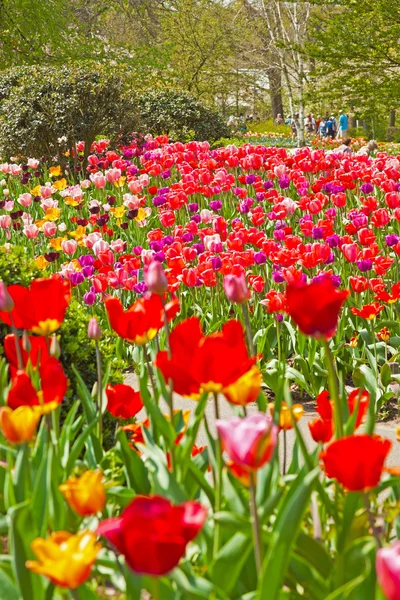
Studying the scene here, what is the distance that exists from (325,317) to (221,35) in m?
31.8

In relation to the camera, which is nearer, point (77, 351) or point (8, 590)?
point (8, 590)

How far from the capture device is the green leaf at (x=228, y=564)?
144 centimetres

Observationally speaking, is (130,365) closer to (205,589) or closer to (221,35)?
(205,589)

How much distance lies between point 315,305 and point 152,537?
59cm

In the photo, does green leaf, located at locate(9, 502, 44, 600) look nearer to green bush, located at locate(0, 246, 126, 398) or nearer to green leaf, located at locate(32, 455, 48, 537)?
green leaf, located at locate(32, 455, 48, 537)

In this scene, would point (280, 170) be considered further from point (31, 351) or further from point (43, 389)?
point (43, 389)

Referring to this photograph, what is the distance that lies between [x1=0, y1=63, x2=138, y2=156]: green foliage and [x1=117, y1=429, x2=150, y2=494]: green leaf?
10.8 metres

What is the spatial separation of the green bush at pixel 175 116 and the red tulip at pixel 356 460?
50.2 ft

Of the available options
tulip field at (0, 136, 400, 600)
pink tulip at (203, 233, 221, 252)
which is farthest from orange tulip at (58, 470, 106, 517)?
pink tulip at (203, 233, 221, 252)

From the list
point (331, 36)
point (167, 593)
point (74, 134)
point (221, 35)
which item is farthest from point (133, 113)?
point (221, 35)

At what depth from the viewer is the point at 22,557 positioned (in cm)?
137

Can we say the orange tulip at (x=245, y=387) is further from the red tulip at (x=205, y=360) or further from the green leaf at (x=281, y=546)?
the green leaf at (x=281, y=546)

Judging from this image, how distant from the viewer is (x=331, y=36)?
16656 mm

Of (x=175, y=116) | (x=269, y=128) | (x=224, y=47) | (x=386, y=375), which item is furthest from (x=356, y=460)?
(x=269, y=128)
